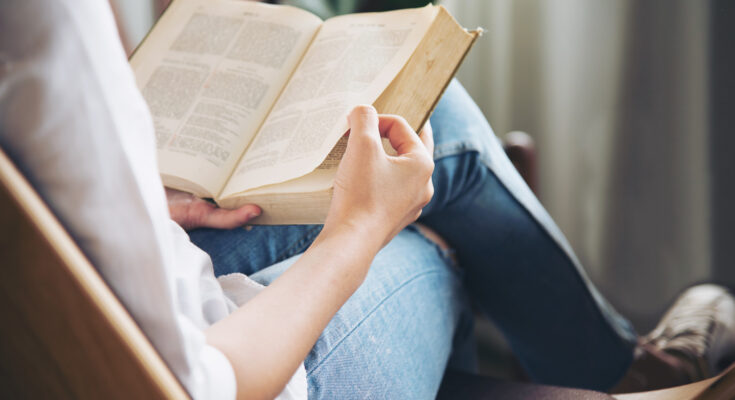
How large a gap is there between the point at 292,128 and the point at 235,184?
0.08 m

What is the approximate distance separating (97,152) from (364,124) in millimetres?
198

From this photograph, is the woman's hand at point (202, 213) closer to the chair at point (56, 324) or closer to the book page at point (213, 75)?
the book page at point (213, 75)

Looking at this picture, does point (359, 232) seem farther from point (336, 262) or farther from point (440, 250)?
point (440, 250)

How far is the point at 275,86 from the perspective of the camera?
0.60 meters

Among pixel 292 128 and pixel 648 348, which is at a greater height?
pixel 292 128

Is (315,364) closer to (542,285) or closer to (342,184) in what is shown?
(342,184)

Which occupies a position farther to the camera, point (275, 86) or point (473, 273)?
point (473, 273)

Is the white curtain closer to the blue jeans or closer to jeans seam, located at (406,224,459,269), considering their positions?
the blue jeans

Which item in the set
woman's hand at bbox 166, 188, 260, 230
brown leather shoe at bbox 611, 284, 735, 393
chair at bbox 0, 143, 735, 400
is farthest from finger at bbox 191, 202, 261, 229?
brown leather shoe at bbox 611, 284, 735, 393

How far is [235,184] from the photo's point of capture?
52 cm

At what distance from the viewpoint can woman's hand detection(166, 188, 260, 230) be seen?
534 mm

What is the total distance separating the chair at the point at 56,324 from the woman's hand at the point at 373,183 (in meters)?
0.16

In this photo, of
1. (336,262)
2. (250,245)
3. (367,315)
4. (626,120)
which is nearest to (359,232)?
(336,262)

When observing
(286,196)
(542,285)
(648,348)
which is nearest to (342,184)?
(286,196)
